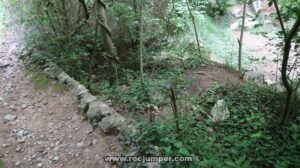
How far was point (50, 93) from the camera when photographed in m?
4.32

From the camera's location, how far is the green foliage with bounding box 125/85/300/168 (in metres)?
2.03

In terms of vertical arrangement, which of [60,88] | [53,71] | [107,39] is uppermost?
[107,39]

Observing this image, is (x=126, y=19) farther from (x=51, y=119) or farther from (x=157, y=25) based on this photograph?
(x=51, y=119)

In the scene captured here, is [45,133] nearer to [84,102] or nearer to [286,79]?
[84,102]

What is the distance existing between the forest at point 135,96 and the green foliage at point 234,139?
0.01m

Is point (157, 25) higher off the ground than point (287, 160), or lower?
higher

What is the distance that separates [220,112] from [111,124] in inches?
75.8

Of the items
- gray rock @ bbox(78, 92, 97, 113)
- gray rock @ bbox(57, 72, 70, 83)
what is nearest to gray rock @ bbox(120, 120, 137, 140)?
gray rock @ bbox(78, 92, 97, 113)

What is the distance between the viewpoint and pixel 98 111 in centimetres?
319

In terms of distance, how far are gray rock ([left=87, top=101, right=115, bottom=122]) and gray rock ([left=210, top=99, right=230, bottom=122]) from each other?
1.81 meters

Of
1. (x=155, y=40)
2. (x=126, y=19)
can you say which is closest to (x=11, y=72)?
(x=126, y=19)

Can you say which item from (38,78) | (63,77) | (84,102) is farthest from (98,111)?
(38,78)

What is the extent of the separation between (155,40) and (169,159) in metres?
5.25

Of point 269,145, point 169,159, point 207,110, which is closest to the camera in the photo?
point 169,159
